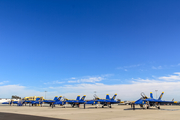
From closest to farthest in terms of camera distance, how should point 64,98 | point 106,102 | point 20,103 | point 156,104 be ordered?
point 156,104 < point 106,102 < point 64,98 < point 20,103

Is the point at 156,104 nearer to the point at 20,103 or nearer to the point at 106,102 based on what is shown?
the point at 106,102

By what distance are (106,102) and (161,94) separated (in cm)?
2046

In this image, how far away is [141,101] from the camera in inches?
1599

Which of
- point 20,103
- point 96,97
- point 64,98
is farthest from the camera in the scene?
point 20,103

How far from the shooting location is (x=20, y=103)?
69875mm

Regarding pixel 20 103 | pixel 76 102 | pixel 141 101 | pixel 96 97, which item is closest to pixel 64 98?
pixel 76 102

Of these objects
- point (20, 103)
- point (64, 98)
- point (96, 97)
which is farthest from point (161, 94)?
point (20, 103)

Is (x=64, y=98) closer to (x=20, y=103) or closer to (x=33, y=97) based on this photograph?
(x=20, y=103)

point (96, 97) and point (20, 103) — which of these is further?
point (20, 103)

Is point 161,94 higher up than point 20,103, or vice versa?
point 161,94

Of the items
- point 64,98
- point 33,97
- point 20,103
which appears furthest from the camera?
point 33,97

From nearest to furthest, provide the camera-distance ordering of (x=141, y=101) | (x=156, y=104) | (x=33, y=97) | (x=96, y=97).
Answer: (x=141, y=101) → (x=156, y=104) → (x=96, y=97) → (x=33, y=97)

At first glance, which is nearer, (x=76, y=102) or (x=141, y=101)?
(x=141, y=101)

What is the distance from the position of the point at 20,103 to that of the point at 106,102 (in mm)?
43402
